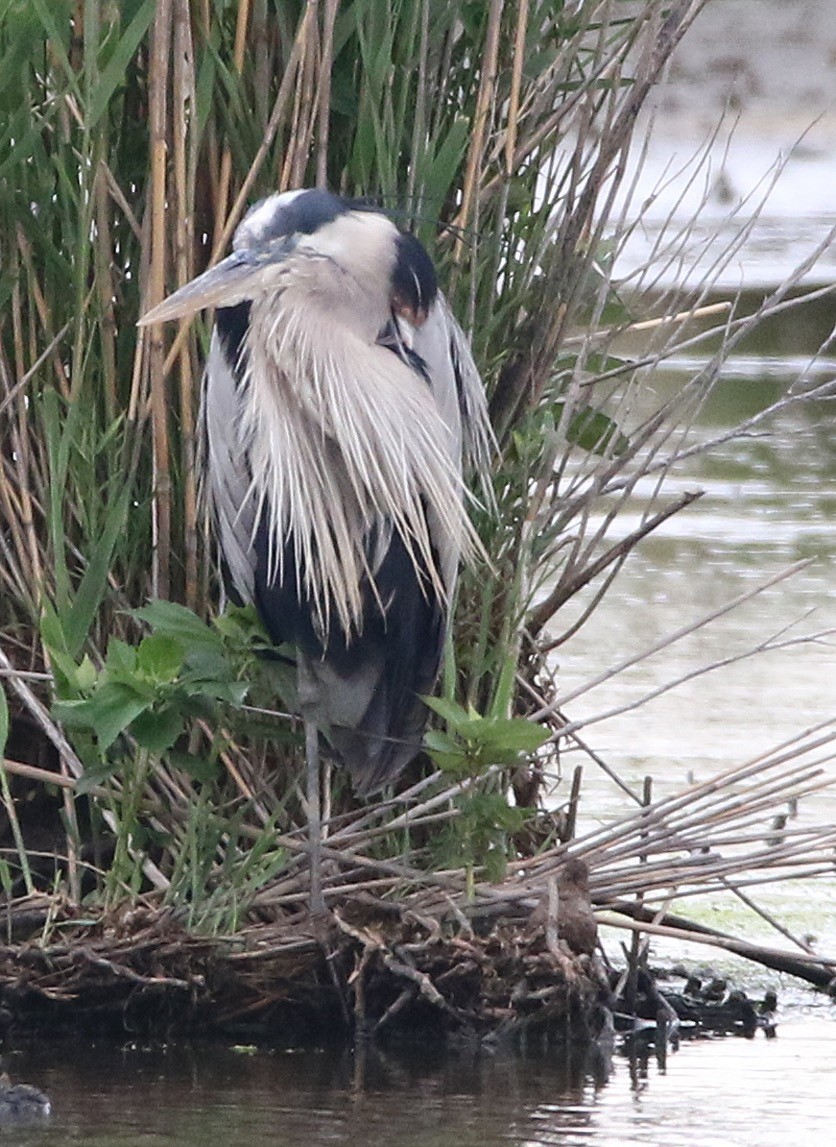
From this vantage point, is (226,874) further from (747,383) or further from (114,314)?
(747,383)

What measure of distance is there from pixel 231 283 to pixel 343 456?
0.33 meters

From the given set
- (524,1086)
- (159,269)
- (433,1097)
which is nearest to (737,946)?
(524,1086)

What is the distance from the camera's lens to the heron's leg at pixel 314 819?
292cm

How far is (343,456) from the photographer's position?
2.91 m

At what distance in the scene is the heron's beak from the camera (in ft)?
8.65

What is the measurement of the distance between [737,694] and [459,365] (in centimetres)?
191

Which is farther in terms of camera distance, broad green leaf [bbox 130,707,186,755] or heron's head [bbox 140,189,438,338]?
broad green leaf [bbox 130,707,186,755]

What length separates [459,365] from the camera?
301 centimetres

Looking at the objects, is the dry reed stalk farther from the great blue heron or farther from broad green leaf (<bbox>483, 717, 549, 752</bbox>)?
broad green leaf (<bbox>483, 717, 549, 752</bbox>)

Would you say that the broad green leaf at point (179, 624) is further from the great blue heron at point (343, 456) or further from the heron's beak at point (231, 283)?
the heron's beak at point (231, 283)

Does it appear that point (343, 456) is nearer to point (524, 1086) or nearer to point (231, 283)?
point (231, 283)

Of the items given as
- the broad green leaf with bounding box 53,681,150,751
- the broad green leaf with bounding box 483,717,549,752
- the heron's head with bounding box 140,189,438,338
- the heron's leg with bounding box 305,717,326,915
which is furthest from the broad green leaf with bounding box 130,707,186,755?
the heron's head with bounding box 140,189,438,338

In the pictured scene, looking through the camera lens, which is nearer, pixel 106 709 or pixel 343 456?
pixel 106 709

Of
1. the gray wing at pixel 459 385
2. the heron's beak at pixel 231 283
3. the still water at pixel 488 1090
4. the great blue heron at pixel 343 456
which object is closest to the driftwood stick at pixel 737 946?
the still water at pixel 488 1090
